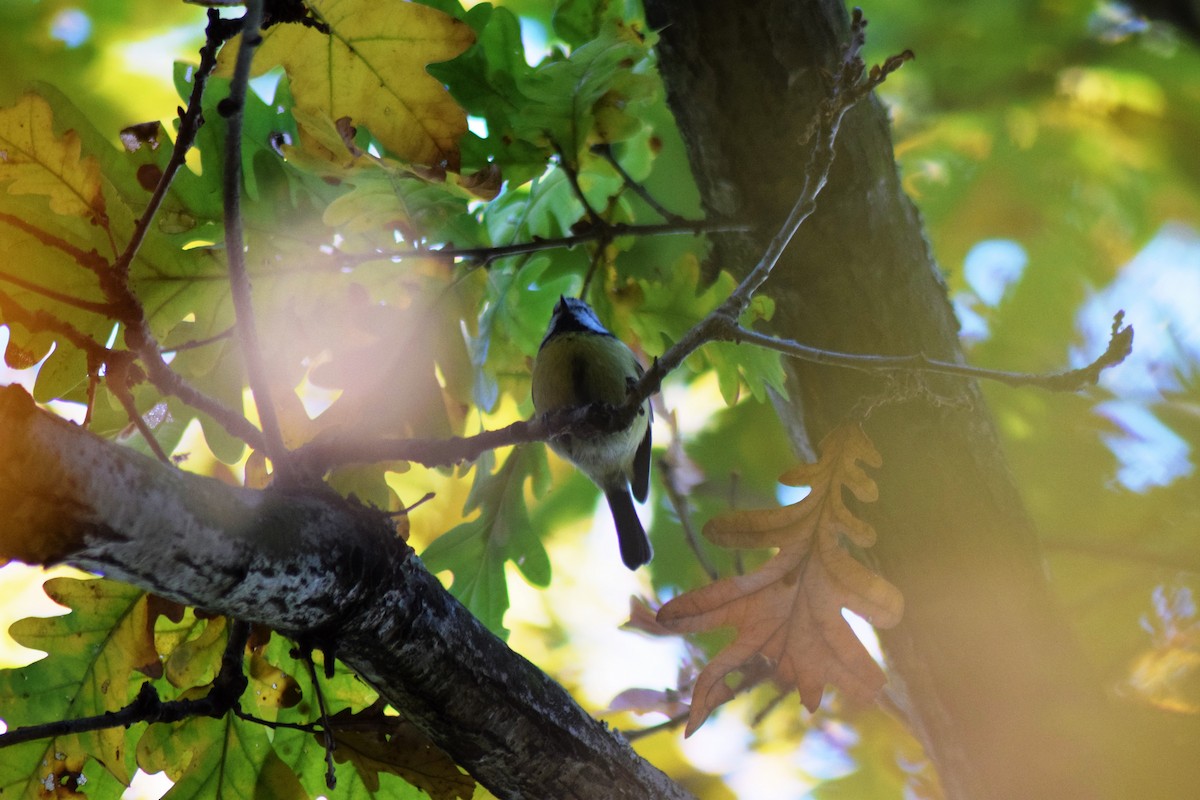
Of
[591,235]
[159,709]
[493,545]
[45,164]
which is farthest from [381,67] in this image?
[493,545]

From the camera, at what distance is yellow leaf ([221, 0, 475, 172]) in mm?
1644

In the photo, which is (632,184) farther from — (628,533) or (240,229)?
(240,229)

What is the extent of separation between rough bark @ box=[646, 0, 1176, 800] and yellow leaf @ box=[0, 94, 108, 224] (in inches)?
51.4

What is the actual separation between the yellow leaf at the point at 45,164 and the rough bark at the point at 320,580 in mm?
532

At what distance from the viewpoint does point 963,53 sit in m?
3.65

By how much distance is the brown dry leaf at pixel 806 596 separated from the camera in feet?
5.81

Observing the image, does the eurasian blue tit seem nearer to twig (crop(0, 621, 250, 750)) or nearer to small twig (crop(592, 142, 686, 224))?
small twig (crop(592, 142, 686, 224))

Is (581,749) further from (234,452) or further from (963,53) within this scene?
(963,53)

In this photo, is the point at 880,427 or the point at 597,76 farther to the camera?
the point at 880,427

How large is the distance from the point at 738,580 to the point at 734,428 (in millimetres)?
2119

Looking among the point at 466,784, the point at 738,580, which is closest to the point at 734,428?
the point at 738,580

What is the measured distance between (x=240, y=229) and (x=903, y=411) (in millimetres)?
1475

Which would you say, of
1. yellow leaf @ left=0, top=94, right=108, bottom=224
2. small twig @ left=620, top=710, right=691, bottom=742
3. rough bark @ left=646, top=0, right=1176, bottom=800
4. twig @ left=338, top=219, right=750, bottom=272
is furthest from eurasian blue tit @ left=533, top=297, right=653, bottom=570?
yellow leaf @ left=0, top=94, right=108, bottom=224

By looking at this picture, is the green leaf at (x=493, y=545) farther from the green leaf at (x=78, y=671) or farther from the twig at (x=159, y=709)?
the twig at (x=159, y=709)
